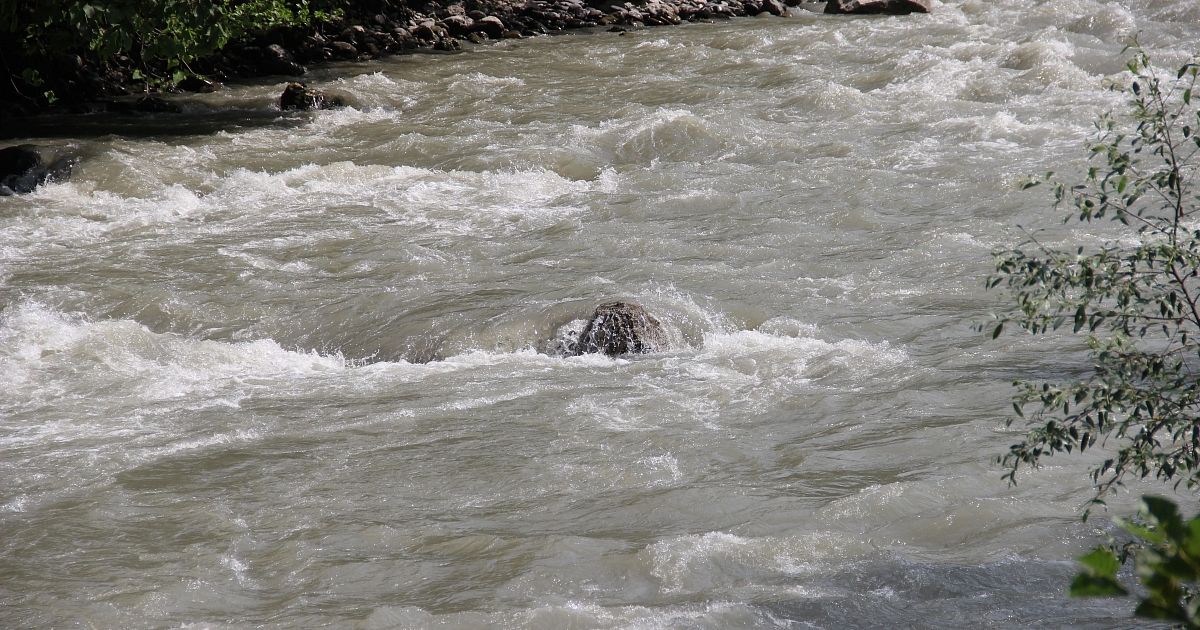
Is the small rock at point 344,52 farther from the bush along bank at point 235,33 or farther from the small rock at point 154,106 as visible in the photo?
the small rock at point 154,106

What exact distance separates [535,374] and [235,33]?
32.1ft

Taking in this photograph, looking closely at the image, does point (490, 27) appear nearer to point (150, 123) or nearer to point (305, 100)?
point (305, 100)

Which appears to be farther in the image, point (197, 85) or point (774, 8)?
point (774, 8)

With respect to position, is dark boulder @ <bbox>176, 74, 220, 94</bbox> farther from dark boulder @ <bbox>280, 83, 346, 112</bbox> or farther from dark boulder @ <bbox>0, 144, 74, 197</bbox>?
dark boulder @ <bbox>0, 144, 74, 197</bbox>

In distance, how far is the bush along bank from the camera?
13.2 meters

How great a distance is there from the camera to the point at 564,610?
4289mm

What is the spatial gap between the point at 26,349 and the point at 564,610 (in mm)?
4760

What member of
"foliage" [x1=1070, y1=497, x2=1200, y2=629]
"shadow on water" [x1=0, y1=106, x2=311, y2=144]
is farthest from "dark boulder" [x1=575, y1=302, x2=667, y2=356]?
"shadow on water" [x1=0, y1=106, x2=311, y2=144]

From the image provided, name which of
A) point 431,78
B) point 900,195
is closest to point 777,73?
point 431,78

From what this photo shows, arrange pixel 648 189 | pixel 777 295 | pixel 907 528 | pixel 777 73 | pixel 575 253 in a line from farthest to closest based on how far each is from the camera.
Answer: pixel 777 73
pixel 648 189
pixel 575 253
pixel 777 295
pixel 907 528

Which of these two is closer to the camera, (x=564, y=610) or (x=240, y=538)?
(x=564, y=610)

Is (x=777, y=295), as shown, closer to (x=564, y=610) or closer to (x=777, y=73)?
(x=564, y=610)

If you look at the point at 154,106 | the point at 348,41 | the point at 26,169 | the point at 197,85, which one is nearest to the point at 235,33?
the point at 154,106

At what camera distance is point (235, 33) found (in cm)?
1484
